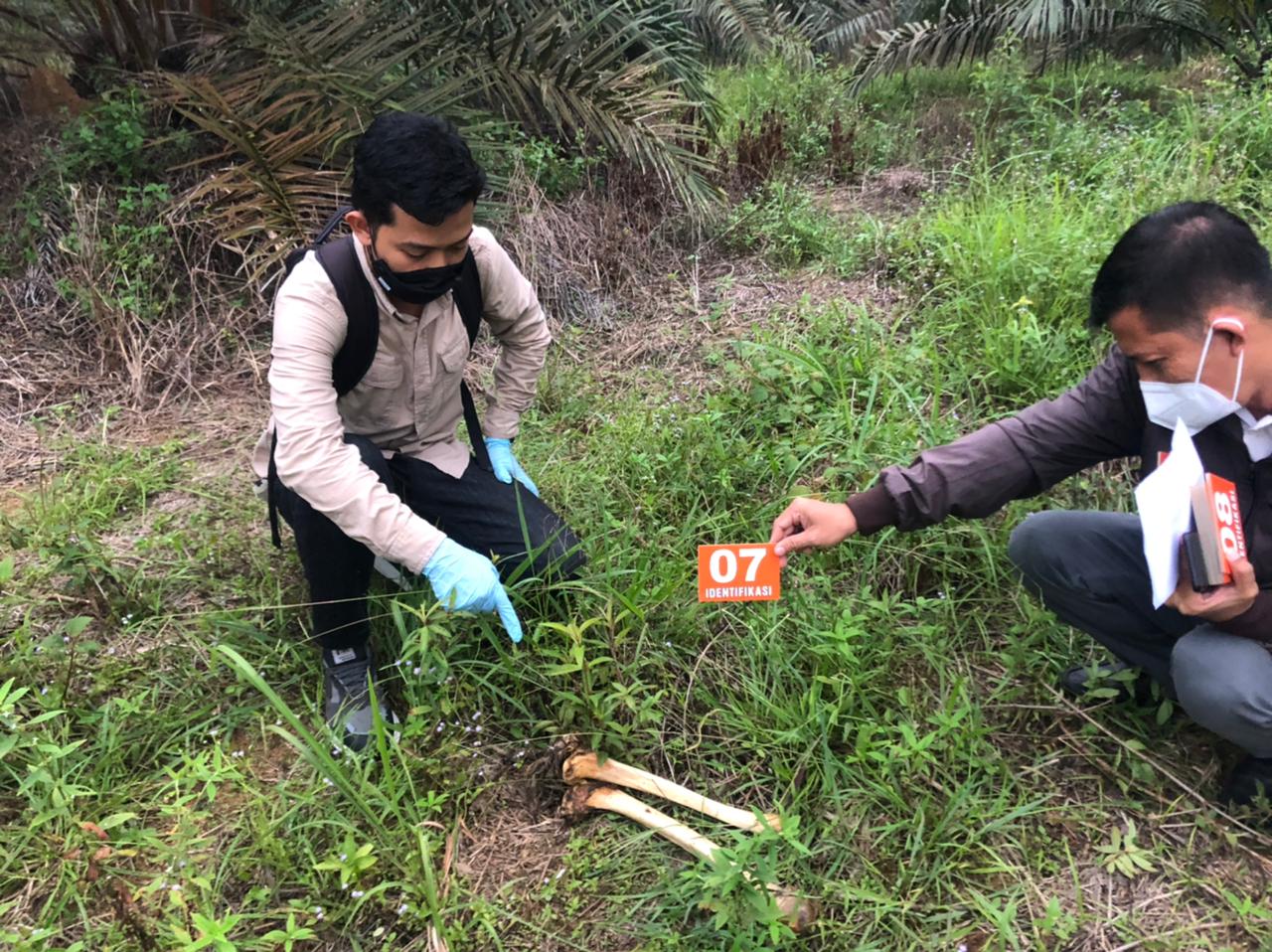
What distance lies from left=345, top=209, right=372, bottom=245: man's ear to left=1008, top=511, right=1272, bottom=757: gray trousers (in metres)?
1.74

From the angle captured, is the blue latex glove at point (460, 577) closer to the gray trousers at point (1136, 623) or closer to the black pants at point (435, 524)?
the black pants at point (435, 524)

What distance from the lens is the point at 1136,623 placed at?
1.85 m

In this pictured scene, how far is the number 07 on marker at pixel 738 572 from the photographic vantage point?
173cm

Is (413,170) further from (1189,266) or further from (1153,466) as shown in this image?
(1153,466)

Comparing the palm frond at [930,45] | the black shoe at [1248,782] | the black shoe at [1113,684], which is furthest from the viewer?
the palm frond at [930,45]

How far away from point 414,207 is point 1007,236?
2.52 metres

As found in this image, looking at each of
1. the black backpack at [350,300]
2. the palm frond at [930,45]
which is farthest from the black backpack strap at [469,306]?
the palm frond at [930,45]

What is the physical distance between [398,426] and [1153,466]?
1874 millimetres

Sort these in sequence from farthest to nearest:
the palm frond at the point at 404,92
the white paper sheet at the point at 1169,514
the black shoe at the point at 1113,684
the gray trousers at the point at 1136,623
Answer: the palm frond at the point at 404,92 < the black shoe at the point at 1113,684 < the gray trousers at the point at 1136,623 < the white paper sheet at the point at 1169,514

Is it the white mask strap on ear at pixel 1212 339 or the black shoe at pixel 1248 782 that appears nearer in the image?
the white mask strap on ear at pixel 1212 339

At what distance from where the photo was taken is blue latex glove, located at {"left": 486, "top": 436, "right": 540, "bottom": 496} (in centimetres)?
250

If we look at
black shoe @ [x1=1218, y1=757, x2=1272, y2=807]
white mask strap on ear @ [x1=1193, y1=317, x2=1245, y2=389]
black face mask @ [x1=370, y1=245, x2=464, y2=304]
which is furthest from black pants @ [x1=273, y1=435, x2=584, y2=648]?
black shoe @ [x1=1218, y1=757, x2=1272, y2=807]

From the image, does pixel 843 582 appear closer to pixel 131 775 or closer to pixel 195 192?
pixel 131 775

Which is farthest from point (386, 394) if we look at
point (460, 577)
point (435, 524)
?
point (460, 577)
